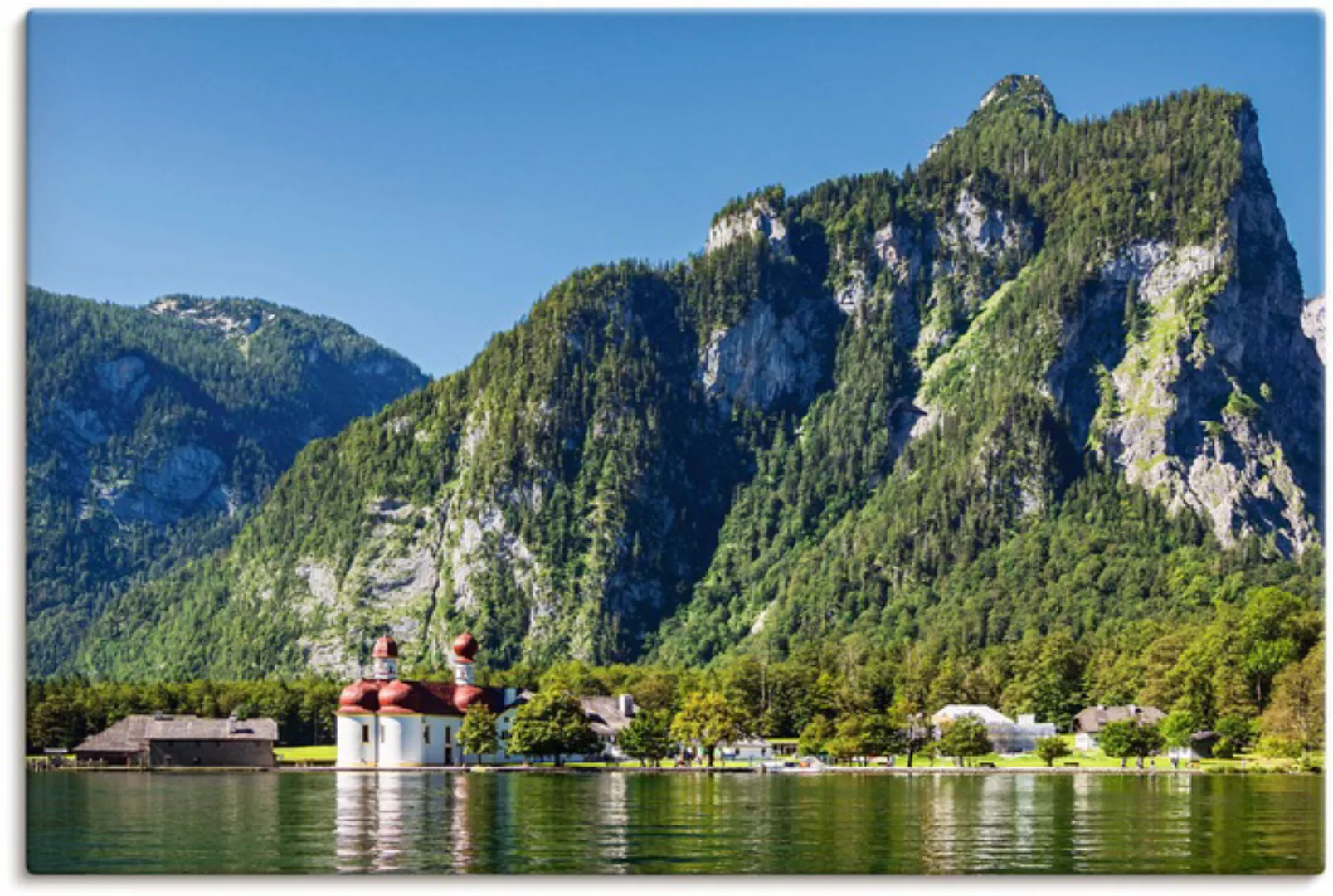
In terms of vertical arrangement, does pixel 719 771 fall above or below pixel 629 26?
below

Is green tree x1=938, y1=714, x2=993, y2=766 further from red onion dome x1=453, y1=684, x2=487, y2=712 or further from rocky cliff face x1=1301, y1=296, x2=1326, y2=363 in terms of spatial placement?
rocky cliff face x1=1301, y1=296, x2=1326, y2=363

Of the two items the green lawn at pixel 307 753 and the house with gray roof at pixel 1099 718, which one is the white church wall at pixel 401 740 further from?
the house with gray roof at pixel 1099 718

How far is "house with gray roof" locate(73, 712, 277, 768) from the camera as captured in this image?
354ft

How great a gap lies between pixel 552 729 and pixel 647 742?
7.35 m

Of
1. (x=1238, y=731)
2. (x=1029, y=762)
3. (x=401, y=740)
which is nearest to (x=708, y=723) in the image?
(x=1029, y=762)

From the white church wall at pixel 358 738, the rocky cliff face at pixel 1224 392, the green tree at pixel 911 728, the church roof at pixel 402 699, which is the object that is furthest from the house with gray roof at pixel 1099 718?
the rocky cliff face at pixel 1224 392

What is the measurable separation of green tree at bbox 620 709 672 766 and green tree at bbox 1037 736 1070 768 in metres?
19.4

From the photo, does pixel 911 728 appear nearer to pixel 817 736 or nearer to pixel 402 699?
pixel 817 736

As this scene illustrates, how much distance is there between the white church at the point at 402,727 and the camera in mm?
107375

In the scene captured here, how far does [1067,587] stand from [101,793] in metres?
119

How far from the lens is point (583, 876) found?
1393 inches

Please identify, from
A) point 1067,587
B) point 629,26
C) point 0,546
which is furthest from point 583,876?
point 1067,587

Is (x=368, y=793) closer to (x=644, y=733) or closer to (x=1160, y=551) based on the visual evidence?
(x=644, y=733)

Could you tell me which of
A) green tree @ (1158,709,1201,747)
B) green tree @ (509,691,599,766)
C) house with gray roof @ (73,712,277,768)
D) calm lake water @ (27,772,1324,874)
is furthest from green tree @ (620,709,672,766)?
green tree @ (1158,709,1201,747)
